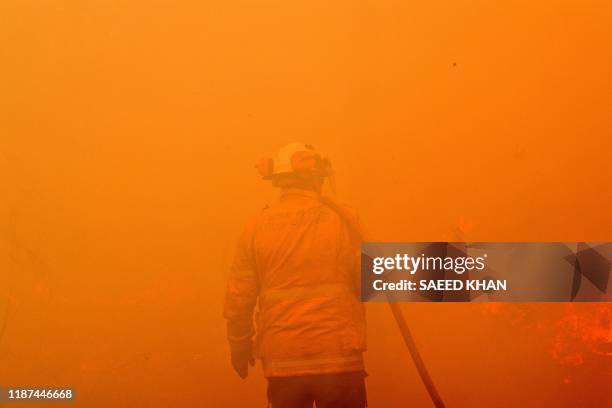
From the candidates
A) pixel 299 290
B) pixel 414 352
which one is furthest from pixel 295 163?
pixel 414 352

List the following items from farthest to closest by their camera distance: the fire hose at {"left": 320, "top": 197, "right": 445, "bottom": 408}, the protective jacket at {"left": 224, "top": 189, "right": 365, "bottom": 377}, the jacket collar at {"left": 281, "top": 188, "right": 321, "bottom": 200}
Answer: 1. the fire hose at {"left": 320, "top": 197, "right": 445, "bottom": 408}
2. the jacket collar at {"left": 281, "top": 188, "right": 321, "bottom": 200}
3. the protective jacket at {"left": 224, "top": 189, "right": 365, "bottom": 377}

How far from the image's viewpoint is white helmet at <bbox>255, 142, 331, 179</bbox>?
2.33 meters

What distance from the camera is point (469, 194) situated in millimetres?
2678

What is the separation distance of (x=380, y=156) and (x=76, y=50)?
144 cm

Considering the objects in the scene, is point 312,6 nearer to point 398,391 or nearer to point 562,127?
point 562,127

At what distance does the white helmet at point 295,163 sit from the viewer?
7.64 feet

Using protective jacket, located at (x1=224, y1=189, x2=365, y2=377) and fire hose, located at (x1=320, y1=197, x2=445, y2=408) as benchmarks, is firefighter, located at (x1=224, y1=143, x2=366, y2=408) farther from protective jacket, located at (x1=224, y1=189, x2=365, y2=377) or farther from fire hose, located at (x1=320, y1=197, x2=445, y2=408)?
fire hose, located at (x1=320, y1=197, x2=445, y2=408)

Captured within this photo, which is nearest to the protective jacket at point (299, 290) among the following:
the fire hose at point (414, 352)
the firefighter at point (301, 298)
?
the firefighter at point (301, 298)

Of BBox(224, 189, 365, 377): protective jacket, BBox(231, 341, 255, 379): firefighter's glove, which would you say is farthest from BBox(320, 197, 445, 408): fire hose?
BBox(231, 341, 255, 379): firefighter's glove

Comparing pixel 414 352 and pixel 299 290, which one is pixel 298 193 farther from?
pixel 414 352

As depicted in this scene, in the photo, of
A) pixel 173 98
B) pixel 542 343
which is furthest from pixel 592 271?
pixel 173 98

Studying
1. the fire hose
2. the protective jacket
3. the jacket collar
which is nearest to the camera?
the protective jacket

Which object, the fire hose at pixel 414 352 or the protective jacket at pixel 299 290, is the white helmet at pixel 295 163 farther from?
the fire hose at pixel 414 352

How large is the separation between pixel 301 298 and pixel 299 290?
30 millimetres
